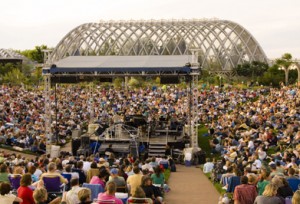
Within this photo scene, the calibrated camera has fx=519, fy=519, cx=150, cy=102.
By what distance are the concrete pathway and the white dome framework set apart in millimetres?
64052

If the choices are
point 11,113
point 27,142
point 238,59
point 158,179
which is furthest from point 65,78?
point 238,59

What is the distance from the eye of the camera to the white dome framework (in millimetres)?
84656

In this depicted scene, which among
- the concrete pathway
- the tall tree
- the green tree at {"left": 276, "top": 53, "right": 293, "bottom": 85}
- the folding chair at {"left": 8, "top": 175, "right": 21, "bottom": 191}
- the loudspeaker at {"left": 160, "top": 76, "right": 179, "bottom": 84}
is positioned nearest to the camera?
the folding chair at {"left": 8, "top": 175, "right": 21, "bottom": 191}

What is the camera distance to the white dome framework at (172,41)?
84656mm

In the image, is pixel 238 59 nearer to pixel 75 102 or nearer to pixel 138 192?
pixel 75 102

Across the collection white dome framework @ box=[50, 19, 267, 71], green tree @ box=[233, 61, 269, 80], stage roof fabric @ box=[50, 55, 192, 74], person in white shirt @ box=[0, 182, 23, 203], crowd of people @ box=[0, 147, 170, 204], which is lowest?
crowd of people @ box=[0, 147, 170, 204]

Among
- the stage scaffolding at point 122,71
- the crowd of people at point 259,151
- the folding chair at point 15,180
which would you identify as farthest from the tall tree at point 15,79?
the folding chair at point 15,180

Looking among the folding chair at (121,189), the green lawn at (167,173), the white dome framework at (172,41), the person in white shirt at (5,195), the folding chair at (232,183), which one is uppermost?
the white dome framework at (172,41)

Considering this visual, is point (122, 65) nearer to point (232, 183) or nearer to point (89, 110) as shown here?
point (89, 110)

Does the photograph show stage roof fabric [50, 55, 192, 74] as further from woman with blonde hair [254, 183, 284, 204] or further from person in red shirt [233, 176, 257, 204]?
woman with blonde hair [254, 183, 284, 204]

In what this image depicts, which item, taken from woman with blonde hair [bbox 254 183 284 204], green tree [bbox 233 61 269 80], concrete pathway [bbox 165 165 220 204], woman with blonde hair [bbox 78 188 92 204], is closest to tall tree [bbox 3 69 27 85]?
green tree [bbox 233 61 269 80]

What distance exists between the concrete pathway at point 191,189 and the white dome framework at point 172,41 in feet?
210

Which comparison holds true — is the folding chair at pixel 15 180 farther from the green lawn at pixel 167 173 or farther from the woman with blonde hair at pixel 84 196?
the green lawn at pixel 167 173

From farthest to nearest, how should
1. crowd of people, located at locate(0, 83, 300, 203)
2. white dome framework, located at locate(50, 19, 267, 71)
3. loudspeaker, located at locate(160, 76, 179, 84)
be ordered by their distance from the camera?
white dome framework, located at locate(50, 19, 267, 71) < loudspeaker, located at locate(160, 76, 179, 84) < crowd of people, located at locate(0, 83, 300, 203)
